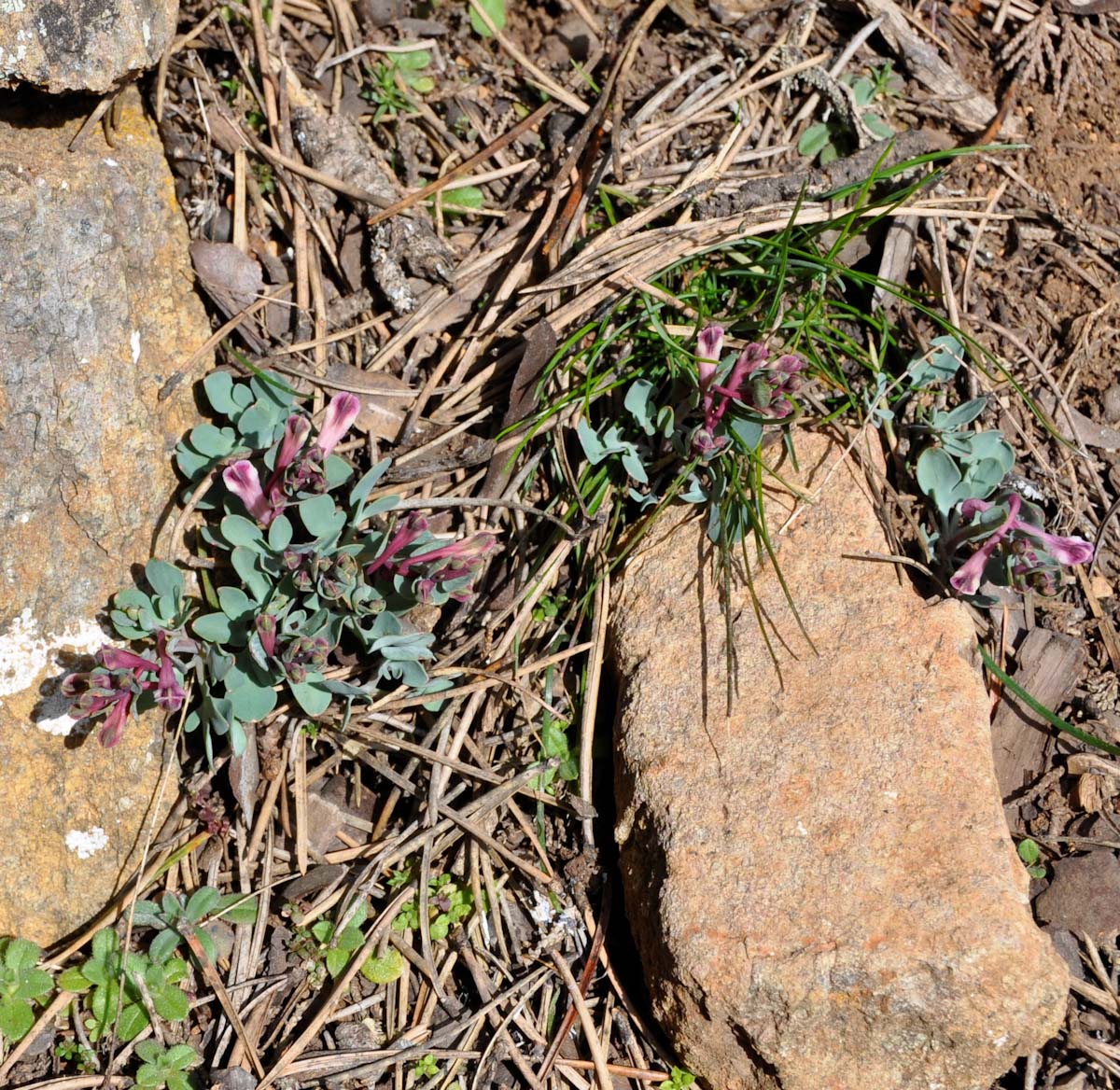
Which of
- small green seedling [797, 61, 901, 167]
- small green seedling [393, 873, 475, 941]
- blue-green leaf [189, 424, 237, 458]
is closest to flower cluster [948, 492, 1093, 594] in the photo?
small green seedling [797, 61, 901, 167]

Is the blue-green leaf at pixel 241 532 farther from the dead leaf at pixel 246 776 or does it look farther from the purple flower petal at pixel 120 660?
the dead leaf at pixel 246 776

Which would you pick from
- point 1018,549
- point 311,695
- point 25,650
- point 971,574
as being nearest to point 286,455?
point 311,695

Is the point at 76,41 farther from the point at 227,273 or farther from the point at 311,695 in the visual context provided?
the point at 311,695

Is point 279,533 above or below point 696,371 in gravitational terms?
below

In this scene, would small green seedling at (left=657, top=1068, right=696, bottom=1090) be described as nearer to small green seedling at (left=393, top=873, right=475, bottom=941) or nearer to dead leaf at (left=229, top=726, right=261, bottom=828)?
small green seedling at (left=393, top=873, right=475, bottom=941)

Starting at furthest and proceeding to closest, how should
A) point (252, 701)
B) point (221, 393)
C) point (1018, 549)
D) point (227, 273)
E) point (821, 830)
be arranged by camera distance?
point (227, 273) → point (221, 393) → point (1018, 549) → point (252, 701) → point (821, 830)
